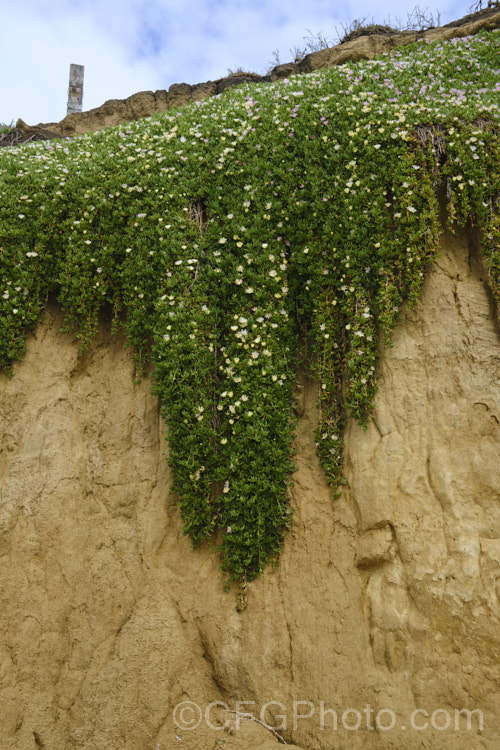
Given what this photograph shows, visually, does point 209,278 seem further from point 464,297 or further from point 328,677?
point 328,677

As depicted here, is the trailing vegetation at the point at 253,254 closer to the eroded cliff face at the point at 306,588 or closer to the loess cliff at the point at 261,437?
the loess cliff at the point at 261,437

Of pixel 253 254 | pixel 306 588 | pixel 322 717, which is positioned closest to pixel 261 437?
pixel 306 588

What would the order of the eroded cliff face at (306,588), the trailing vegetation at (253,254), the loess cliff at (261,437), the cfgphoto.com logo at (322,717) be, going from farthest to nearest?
the trailing vegetation at (253,254)
the loess cliff at (261,437)
the eroded cliff face at (306,588)
the cfgphoto.com logo at (322,717)

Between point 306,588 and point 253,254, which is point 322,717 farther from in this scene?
point 253,254

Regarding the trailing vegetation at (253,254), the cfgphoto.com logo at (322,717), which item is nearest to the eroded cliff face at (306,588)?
the cfgphoto.com logo at (322,717)

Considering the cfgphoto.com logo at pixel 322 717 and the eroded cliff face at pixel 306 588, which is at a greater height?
the eroded cliff face at pixel 306 588

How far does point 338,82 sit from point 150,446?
4261mm

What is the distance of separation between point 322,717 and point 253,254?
3683 mm

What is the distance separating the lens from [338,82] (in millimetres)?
6117

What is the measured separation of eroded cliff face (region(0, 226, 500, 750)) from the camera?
4164 mm

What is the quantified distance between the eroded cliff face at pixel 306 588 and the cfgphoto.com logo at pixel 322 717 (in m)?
0.01

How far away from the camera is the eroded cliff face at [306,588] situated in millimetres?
4164

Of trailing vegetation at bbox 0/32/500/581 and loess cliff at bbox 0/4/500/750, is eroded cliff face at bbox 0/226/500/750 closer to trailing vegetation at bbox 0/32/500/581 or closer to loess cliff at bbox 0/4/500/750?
loess cliff at bbox 0/4/500/750

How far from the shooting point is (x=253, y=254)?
5.06 metres
